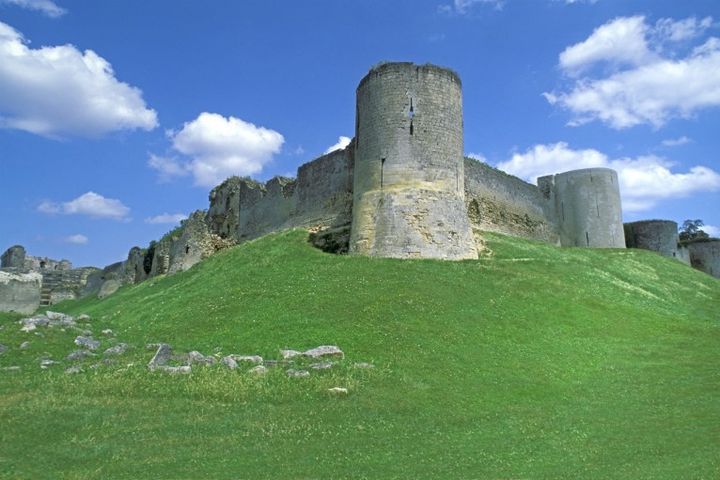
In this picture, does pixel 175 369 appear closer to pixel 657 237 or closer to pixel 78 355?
pixel 78 355

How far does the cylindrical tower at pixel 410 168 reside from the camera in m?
25.6

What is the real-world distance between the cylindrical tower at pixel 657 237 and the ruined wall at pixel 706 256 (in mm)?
2625

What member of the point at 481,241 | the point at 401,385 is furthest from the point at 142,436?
the point at 481,241

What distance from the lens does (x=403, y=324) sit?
60.8ft

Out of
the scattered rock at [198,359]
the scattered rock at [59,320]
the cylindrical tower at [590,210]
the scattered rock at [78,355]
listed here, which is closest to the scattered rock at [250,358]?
the scattered rock at [198,359]

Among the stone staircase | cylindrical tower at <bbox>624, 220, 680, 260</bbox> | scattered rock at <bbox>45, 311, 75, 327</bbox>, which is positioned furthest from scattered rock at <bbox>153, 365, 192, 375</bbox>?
the stone staircase

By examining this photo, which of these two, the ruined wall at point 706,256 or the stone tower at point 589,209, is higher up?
the stone tower at point 589,209

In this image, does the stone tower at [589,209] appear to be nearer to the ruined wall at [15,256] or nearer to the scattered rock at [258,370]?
the scattered rock at [258,370]

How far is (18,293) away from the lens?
80.2 feet

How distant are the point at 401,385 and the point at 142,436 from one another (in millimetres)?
5582

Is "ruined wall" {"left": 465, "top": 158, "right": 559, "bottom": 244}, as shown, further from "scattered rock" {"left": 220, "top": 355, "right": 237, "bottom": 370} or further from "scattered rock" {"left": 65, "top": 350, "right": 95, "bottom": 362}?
"scattered rock" {"left": 65, "top": 350, "right": 95, "bottom": 362}

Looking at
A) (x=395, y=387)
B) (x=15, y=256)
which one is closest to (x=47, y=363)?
(x=395, y=387)

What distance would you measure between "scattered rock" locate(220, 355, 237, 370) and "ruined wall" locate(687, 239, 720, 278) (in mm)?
43286

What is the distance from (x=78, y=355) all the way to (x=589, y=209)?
36119mm
